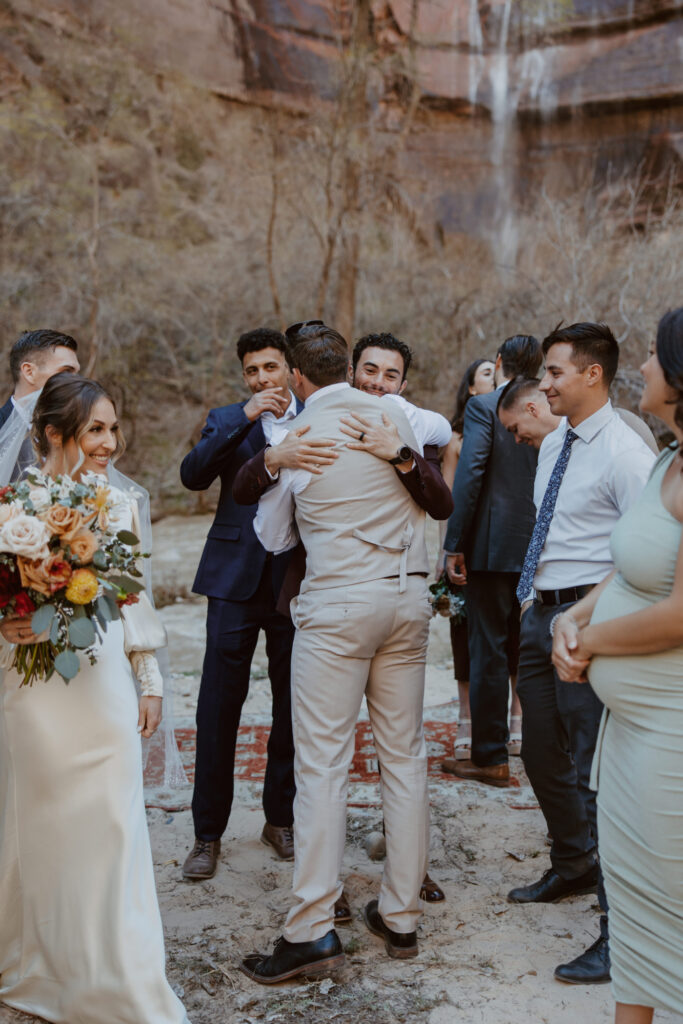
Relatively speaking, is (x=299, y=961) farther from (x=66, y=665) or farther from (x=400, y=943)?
(x=66, y=665)

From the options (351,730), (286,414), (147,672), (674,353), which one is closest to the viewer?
(674,353)

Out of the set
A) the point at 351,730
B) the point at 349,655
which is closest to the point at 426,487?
the point at 349,655

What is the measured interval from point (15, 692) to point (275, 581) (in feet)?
4.84

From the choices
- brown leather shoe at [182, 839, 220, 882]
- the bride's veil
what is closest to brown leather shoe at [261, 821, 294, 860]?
brown leather shoe at [182, 839, 220, 882]

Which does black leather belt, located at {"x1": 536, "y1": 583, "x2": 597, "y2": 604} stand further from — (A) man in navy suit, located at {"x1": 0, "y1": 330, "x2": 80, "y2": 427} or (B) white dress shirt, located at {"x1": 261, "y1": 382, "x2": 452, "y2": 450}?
(A) man in navy suit, located at {"x1": 0, "y1": 330, "x2": 80, "y2": 427}

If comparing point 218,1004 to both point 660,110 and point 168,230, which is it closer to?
point 168,230

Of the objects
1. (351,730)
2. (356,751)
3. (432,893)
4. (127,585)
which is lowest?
(356,751)

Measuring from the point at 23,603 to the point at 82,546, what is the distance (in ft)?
0.88

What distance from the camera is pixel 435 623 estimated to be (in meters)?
10.8

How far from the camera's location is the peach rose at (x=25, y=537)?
255 centimetres

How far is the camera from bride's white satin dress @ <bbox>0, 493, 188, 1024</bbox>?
2.73 metres

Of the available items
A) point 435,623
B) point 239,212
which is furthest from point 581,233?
point 435,623

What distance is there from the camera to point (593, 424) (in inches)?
134

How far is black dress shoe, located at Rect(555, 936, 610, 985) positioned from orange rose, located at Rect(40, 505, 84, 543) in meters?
2.29
